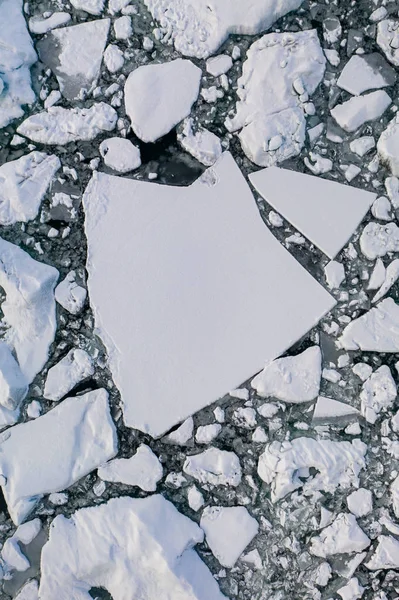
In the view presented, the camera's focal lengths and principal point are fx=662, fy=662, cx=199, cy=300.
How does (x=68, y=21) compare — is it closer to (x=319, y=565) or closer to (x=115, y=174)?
(x=115, y=174)

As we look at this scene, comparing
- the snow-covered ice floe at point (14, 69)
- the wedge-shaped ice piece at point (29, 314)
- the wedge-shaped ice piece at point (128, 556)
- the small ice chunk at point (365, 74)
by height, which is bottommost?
the wedge-shaped ice piece at point (128, 556)

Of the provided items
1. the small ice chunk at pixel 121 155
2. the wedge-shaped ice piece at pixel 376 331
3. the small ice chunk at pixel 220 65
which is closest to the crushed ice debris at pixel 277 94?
the small ice chunk at pixel 220 65

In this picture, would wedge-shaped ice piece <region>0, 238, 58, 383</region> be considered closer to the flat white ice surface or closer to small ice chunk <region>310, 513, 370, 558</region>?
the flat white ice surface

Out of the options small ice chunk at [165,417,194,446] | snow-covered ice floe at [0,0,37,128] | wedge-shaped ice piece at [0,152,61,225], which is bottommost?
small ice chunk at [165,417,194,446]

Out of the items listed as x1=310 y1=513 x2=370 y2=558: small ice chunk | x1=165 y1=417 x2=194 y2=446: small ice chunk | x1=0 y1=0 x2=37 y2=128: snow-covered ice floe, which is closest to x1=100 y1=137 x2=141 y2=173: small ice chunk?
x1=0 y1=0 x2=37 y2=128: snow-covered ice floe

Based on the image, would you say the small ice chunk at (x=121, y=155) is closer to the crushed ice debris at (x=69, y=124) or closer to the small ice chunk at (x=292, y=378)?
the crushed ice debris at (x=69, y=124)

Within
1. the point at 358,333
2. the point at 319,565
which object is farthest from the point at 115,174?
the point at 319,565
